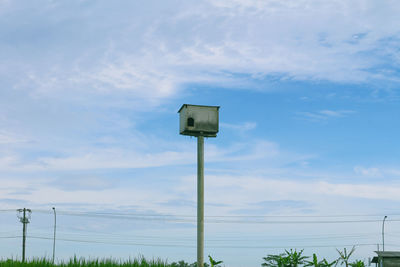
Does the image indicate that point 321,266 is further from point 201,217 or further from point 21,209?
point 21,209

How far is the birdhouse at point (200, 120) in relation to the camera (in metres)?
12.3

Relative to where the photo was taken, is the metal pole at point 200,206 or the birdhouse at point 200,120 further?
the birdhouse at point 200,120

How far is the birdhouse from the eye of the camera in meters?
12.3

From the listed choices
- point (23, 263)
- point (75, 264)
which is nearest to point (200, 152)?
point (75, 264)

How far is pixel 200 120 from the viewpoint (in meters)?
12.4

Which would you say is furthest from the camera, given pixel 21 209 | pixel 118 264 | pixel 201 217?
pixel 21 209

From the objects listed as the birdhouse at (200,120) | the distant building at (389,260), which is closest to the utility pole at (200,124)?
the birdhouse at (200,120)

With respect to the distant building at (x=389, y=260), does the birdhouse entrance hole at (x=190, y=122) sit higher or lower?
higher

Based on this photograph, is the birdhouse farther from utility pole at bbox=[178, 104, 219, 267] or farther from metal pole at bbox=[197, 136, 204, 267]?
metal pole at bbox=[197, 136, 204, 267]

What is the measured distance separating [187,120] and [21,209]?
39.7 meters

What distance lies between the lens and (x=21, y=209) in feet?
156

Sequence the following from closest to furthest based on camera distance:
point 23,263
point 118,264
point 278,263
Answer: point 118,264 < point 23,263 < point 278,263

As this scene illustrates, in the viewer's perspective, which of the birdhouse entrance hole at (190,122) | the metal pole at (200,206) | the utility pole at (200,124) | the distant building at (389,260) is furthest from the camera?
the distant building at (389,260)

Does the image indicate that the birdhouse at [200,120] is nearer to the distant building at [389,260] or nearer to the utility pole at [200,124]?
the utility pole at [200,124]
